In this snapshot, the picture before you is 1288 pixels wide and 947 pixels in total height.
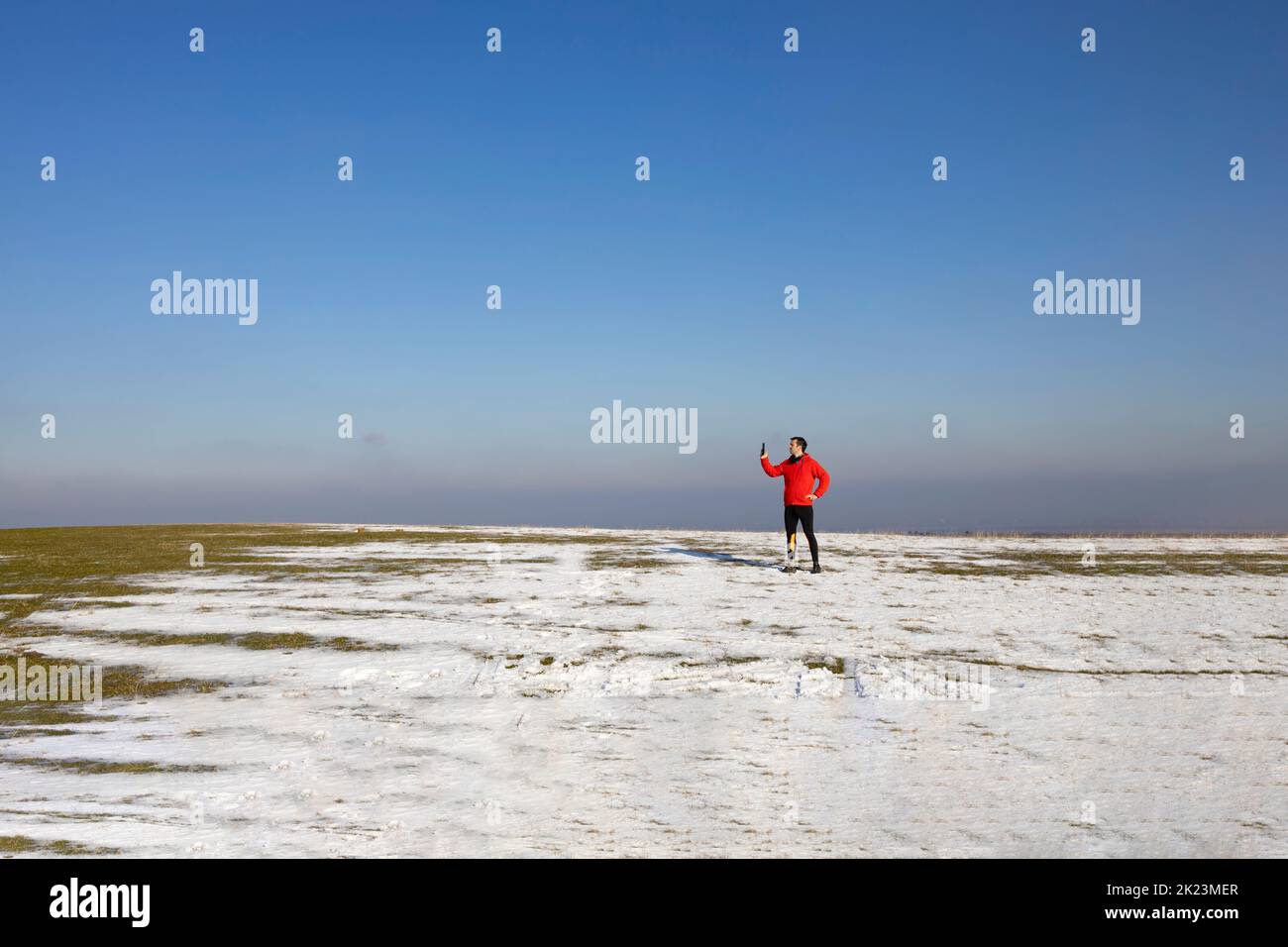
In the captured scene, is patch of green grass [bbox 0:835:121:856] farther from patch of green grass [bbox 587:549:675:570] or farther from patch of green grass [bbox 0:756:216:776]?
patch of green grass [bbox 587:549:675:570]

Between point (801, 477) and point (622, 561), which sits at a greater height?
point (801, 477)

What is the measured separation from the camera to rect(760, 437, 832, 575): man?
66.4ft

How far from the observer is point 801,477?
2033 centimetres

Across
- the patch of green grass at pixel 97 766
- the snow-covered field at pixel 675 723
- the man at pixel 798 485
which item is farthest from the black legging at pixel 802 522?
the patch of green grass at pixel 97 766

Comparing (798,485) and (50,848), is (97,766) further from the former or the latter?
(798,485)

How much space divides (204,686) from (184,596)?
21.9ft

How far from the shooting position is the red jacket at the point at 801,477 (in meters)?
20.3

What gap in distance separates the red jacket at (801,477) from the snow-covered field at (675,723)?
9.07 feet

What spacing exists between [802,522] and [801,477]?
1.08 meters

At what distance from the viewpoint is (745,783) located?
7.97 m

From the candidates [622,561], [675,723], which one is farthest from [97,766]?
[622,561]

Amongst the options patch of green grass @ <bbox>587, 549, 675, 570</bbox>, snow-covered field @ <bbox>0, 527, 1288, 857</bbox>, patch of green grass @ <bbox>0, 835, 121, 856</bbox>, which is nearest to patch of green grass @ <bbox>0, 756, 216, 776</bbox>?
snow-covered field @ <bbox>0, 527, 1288, 857</bbox>
